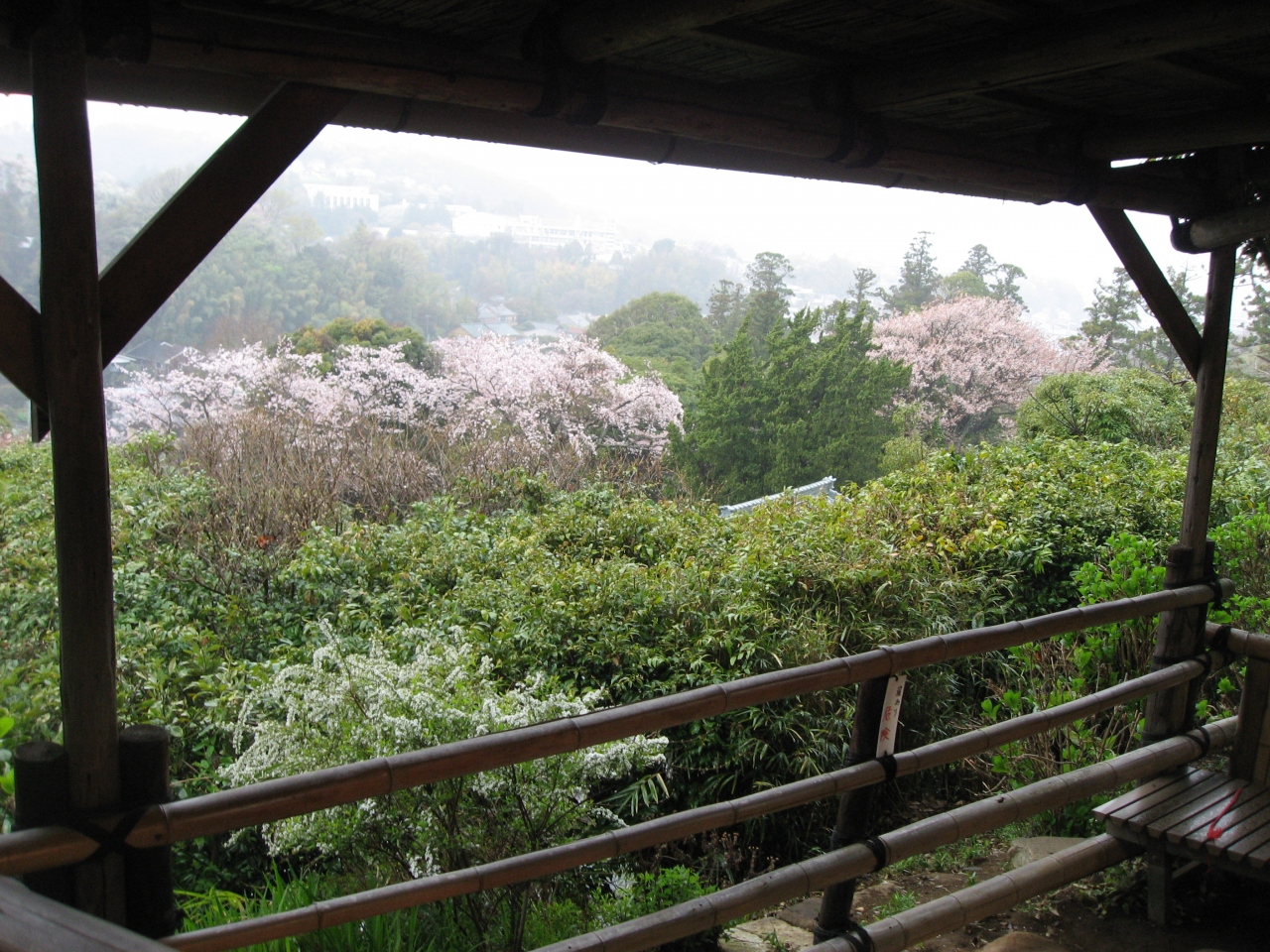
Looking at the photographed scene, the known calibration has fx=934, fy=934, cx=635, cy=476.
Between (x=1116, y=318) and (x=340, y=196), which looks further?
Result: (x=340, y=196)

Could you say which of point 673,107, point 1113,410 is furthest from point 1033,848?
point 1113,410

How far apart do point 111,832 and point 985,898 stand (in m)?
1.60

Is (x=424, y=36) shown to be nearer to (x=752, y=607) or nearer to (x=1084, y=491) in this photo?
(x=752, y=607)

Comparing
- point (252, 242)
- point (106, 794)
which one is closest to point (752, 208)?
point (252, 242)

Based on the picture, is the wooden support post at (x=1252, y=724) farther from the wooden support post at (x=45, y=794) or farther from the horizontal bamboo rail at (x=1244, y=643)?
the wooden support post at (x=45, y=794)

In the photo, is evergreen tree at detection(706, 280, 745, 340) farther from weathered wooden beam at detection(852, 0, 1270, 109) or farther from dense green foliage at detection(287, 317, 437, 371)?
weathered wooden beam at detection(852, 0, 1270, 109)

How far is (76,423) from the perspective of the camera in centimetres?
112

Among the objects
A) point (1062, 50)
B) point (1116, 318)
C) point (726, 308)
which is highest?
point (726, 308)

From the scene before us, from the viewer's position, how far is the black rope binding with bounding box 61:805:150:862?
113 cm

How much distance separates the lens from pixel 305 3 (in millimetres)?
1375

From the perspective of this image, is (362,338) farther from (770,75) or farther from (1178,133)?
(1178,133)

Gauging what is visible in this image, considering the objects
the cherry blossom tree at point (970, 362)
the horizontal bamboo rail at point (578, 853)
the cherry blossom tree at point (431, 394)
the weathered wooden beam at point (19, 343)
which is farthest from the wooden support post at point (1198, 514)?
the cherry blossom tree at point (970, 362)

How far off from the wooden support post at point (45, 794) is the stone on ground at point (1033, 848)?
2.25 metres

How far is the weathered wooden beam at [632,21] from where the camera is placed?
131 centimetres
